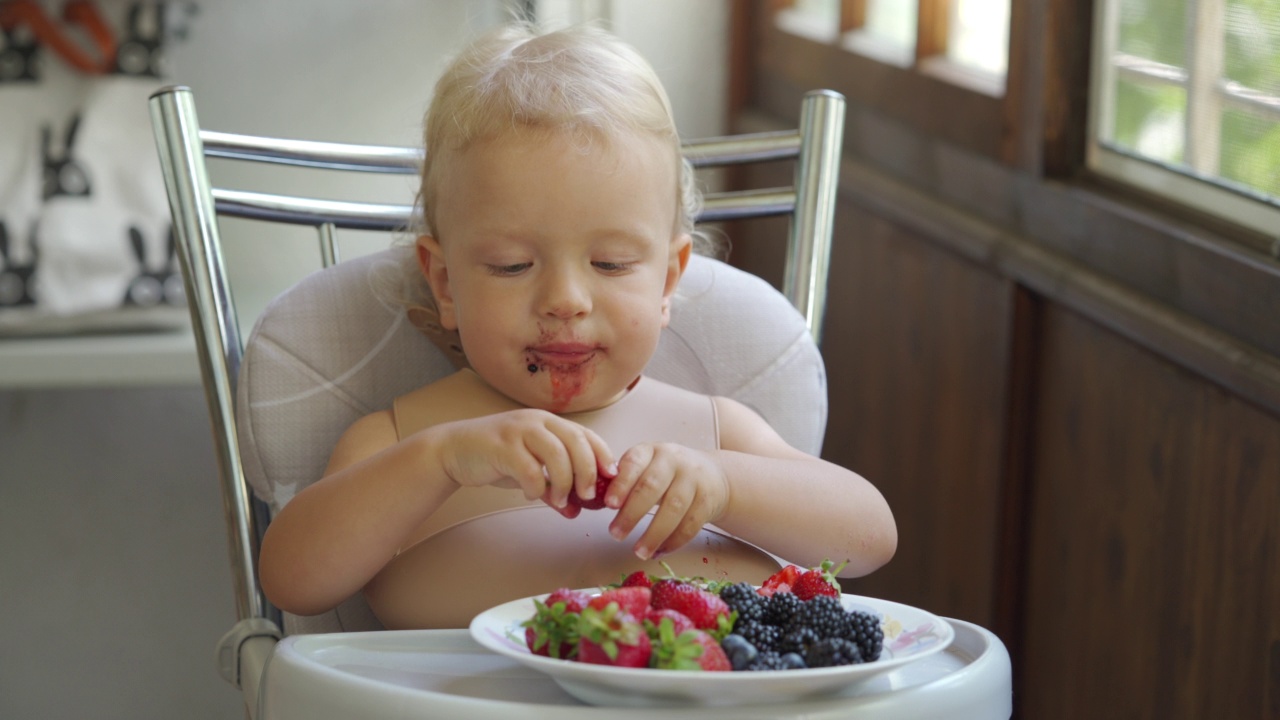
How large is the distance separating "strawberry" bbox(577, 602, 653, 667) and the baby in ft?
0.65

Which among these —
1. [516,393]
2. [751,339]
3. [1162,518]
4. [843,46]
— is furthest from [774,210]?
[843,46]

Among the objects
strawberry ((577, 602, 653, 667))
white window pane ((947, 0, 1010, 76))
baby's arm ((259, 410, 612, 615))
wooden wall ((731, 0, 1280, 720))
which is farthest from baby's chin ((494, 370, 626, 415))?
white window pane ((947, 0, 1010, 76))

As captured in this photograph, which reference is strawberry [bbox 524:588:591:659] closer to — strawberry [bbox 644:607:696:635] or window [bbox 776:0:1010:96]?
strawberry [bbox 644:607:696:635]

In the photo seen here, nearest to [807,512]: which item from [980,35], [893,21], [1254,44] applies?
[1254,44]

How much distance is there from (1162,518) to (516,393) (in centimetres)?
67

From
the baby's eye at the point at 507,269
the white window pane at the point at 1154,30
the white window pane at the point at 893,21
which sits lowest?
the baby's eye at the point at 507,269

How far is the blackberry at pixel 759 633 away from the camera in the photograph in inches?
26.3

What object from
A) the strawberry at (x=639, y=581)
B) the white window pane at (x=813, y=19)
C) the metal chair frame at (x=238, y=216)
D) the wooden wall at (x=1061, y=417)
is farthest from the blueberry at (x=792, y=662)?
the white window pane at (x=813, y=19)

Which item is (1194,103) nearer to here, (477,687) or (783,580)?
(783,580)

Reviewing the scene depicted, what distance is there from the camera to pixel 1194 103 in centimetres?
130

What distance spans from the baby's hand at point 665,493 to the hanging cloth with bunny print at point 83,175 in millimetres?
1195

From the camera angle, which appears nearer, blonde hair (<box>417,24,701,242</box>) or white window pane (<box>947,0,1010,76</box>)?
blonde hair (<box>417,24,701,242</box>)

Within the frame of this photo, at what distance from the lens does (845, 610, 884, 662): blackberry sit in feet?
2.19

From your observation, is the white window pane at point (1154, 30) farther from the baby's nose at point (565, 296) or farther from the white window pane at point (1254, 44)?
the baby's nose at point (565, 296)
